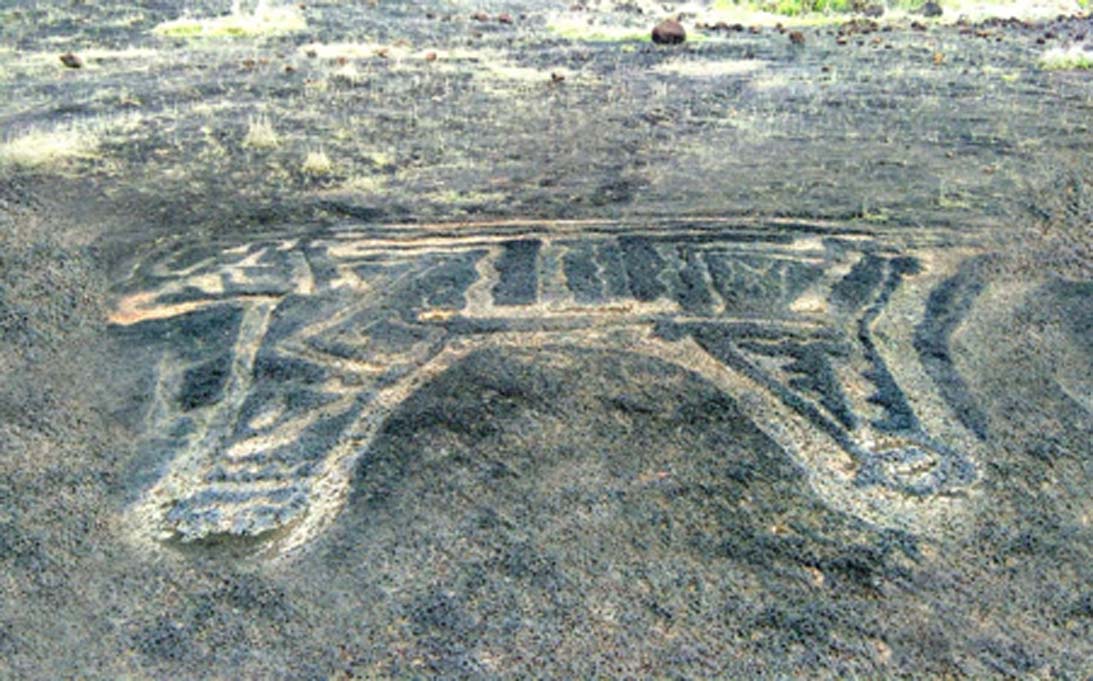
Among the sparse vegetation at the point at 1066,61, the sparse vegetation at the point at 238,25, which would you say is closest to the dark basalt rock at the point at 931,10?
the sparse vegetation at the point at 1066,61

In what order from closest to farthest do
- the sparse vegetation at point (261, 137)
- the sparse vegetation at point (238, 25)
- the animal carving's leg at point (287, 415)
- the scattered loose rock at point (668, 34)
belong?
the animal carving's leg at point (287, 415), the sparse vegetation at point (261, 137), the scattered loose rock at point (668, 34), the sparse vegetation at point (238, 25)

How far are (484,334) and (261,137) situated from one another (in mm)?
4145

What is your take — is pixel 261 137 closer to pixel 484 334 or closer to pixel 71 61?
pixel 71 61

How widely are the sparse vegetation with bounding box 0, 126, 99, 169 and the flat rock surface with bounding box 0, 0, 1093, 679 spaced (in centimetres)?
5

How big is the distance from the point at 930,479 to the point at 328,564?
2460 mm

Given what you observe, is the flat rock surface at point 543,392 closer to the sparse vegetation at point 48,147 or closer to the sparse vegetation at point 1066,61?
the sparse vegetation at point 48,147

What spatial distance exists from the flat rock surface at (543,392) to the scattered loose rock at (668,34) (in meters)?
3.58

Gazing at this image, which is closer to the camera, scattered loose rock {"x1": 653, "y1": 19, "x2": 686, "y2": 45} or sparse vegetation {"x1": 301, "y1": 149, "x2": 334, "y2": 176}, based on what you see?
sparse vegetation {"x1": 301, "y1": 149, "x2": 334, "y2": 176}

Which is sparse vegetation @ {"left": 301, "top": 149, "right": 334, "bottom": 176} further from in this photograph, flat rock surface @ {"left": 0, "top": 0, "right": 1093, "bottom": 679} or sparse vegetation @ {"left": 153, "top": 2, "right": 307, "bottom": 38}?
sparse vegetation @ {"left": 153, "top": 2, "right": 307, "bottom": 38}

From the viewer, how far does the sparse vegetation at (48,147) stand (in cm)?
786

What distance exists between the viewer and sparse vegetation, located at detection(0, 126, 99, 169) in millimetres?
7859

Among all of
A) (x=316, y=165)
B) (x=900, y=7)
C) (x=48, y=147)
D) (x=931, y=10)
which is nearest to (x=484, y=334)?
(x=316, y=165)

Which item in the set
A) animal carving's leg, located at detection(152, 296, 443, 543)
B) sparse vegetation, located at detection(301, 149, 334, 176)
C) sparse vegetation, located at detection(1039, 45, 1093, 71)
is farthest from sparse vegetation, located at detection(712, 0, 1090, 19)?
animal carving's leg, located at detection(152, 296, 443, 543)

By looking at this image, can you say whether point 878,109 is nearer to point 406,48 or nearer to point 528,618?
point 406,48
